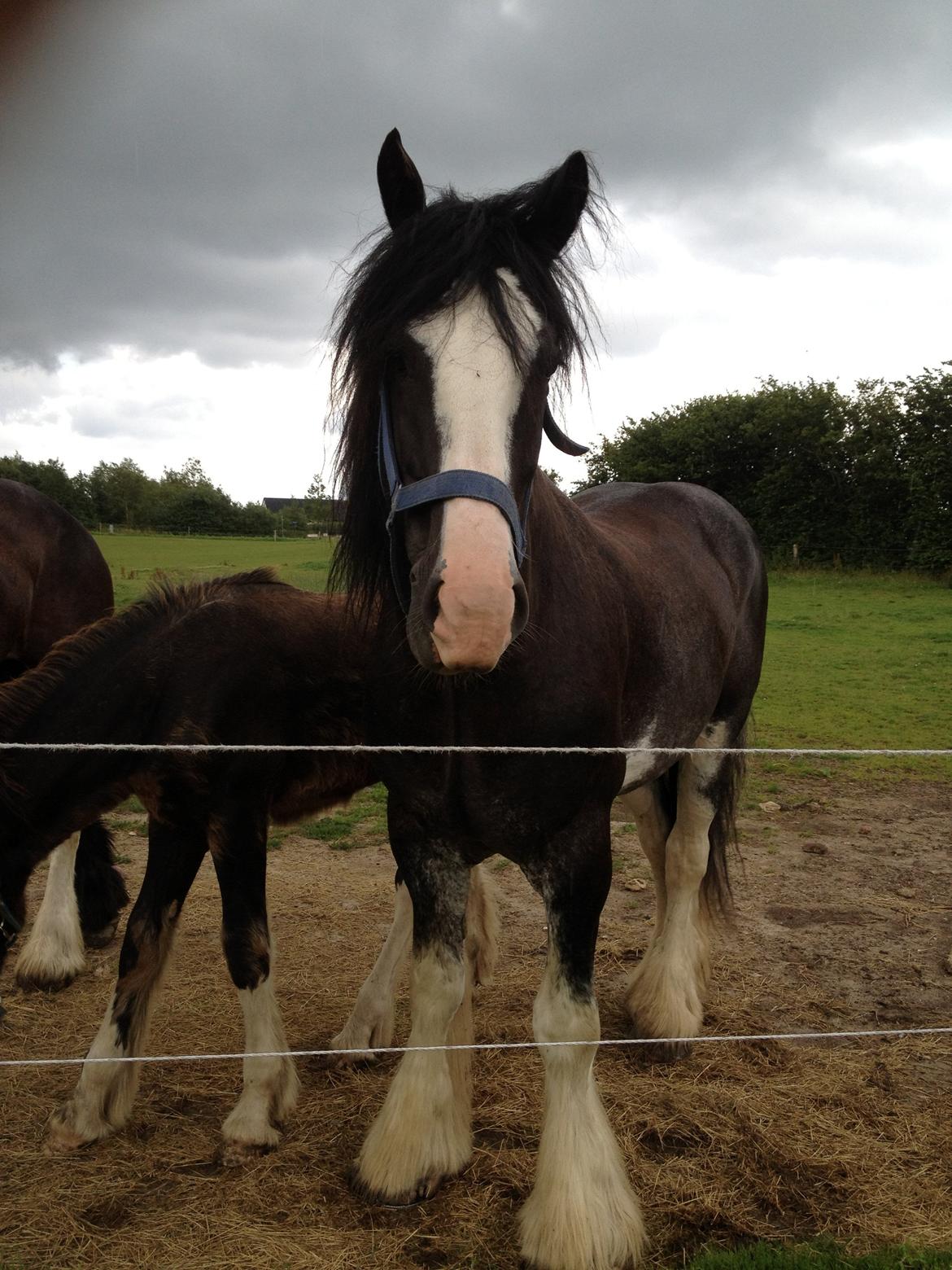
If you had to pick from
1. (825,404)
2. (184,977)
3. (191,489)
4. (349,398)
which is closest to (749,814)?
(184,977)

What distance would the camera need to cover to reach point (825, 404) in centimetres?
2631

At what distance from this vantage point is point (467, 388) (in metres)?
1.99

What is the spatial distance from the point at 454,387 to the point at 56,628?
369 centimetres

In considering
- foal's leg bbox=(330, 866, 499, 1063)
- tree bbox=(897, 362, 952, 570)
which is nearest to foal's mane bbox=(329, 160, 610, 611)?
foal's leg bbox=(330, 866, 499, 1063)

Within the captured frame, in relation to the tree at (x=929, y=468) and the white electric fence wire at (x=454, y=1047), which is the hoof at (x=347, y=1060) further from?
the tree at (x=929, y=468)

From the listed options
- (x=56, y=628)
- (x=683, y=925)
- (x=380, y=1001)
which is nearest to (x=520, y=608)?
(x=380, y=1001)

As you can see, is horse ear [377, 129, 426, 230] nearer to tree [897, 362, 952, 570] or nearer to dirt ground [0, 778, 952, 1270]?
dirt ground [0, 778, 952, 1270]

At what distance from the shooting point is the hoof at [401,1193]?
8.80ft

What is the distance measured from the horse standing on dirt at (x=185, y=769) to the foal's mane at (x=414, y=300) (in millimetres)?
788

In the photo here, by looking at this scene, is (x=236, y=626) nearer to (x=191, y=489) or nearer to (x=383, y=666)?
(x=383, y=666)

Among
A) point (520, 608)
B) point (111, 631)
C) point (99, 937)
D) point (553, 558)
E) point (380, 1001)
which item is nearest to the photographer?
point (520, 608)

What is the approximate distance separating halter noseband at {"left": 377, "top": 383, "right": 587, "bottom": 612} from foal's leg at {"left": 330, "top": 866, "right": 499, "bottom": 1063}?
68.0 inches

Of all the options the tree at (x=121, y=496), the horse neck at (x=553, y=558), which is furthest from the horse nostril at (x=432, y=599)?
the tree at (x=121, y=496)

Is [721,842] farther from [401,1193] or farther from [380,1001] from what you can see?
[401,1193]
